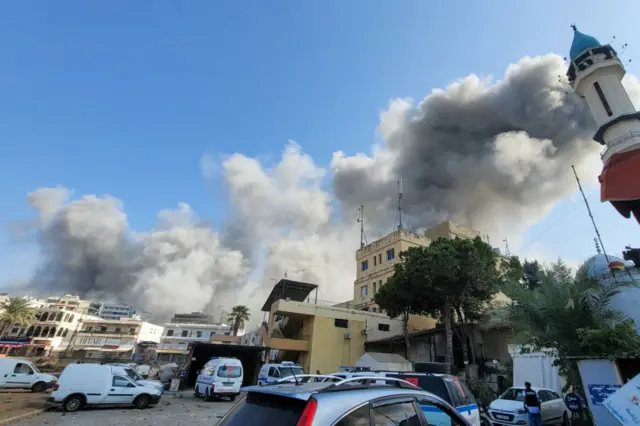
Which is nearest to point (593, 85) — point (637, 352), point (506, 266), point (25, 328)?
point (506, 266)

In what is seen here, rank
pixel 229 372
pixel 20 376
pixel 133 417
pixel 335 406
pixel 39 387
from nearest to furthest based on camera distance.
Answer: pixel 335 406 → pixel 133 417 → pixel 229 372 → pixel 20 376 → pixel 39 387

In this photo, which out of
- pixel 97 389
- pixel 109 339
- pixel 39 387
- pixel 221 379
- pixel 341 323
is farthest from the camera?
pixel 109 339

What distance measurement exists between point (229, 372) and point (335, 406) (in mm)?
15831

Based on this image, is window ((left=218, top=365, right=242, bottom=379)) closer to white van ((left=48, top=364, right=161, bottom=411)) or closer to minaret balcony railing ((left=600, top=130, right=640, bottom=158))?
white van ((left=48, top=364, right=161, bottom=411))

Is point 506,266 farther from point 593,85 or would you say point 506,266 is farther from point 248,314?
point 248,314

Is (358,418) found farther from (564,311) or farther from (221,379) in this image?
(221,379)

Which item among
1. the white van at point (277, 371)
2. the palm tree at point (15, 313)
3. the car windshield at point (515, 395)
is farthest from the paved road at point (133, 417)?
the palm tree at point (15, 313)

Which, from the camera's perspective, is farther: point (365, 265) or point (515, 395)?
point (365, 265)

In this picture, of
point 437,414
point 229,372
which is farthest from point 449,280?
point 437,414

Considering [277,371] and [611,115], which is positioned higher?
[611,115]

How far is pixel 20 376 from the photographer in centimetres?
1769

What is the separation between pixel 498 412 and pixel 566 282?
6.42 m

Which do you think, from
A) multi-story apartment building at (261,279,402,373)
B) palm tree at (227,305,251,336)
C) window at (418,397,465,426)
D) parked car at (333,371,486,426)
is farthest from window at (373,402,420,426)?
palm tree at (227,305,251,336)

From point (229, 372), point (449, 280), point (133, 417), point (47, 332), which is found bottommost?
point (133, 417)
